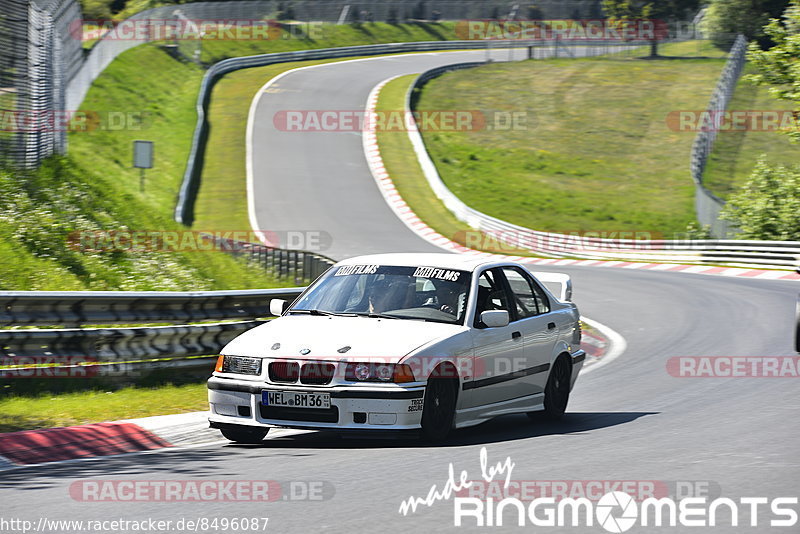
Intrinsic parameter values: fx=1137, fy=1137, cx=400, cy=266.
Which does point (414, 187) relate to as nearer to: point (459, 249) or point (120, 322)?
point (459, 249)

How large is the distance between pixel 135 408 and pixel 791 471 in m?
5.55

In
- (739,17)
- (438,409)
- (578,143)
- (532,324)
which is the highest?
(739,17)

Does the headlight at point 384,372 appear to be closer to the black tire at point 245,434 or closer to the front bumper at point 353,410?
the front bumper at point 353,410

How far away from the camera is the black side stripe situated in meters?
8.86

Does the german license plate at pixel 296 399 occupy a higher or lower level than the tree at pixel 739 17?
lower

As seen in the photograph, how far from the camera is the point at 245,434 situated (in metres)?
8.70

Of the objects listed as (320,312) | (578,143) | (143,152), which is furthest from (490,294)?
(578,143)

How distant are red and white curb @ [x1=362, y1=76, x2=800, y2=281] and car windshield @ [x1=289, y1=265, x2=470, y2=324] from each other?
20.5 m

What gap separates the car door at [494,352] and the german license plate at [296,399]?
122cm

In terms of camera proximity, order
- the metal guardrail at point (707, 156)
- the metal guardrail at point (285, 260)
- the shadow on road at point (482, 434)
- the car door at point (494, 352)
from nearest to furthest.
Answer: the shadow on road at point (482, 434)
the car door at point (494, 352)
the metal guardrail at point (285, 260)
the metal guardrail at point (707, 156)

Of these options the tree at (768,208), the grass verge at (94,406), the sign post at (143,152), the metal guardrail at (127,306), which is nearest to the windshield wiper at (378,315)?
the grass verge at (94,406)

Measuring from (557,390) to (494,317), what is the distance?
5.21 ft

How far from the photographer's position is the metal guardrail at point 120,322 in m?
10.1

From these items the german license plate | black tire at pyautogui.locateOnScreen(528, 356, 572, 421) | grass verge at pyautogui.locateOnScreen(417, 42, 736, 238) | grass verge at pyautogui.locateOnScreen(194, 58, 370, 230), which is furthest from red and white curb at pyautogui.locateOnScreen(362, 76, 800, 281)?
the german license plate
